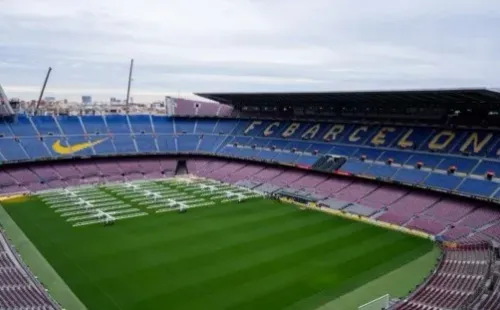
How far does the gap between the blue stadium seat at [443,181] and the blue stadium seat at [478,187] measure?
29.3 inches

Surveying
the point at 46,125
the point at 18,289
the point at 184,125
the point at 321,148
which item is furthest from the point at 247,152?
the point at 18,289

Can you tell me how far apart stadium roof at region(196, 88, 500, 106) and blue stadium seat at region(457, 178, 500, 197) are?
7.49 m

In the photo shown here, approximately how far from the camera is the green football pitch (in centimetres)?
2308

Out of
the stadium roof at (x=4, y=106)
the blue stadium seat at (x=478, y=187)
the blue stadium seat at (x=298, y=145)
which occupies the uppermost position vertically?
the stadium roof at (x=4, y=106)

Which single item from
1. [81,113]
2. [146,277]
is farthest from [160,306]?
[81,113]

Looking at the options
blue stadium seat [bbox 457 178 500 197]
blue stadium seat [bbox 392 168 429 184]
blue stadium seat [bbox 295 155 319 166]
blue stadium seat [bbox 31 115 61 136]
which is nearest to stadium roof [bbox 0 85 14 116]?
blue stadium seat [bbox 31 115 61 136]

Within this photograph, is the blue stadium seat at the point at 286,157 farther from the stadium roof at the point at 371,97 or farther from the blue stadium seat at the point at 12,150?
the blue stadium seat at the point at 12,150

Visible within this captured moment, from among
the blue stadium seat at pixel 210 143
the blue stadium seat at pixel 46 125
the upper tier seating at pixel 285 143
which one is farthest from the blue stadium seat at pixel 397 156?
the blue stadium seat at pixel 46 125

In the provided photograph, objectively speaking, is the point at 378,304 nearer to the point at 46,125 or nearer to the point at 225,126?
the point at 225,126

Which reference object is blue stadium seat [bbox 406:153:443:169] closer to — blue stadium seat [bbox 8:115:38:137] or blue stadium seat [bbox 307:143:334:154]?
blue stadium seat [bbox 307:143:334:154]

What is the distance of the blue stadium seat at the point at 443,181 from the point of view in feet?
131

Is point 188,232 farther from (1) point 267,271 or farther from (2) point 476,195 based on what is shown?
(2) point 476,195

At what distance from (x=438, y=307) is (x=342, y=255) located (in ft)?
32.7

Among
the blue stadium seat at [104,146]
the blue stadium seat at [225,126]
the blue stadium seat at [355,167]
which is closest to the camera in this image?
the blue stadium seat at [355,167]
